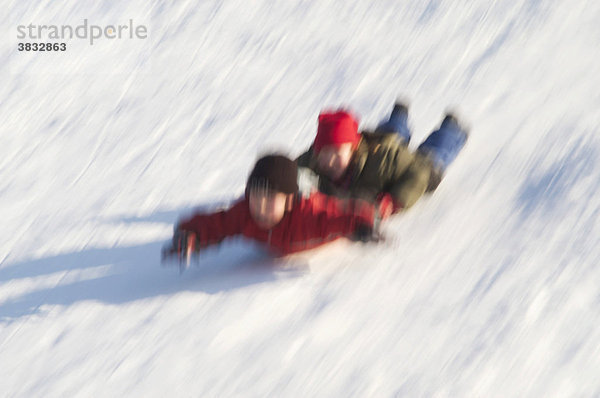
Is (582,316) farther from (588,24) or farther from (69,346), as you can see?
(588,24)

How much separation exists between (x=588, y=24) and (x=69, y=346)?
10.6 ft

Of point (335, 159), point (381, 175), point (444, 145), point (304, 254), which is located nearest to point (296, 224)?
point (304, 254)

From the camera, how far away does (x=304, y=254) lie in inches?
120

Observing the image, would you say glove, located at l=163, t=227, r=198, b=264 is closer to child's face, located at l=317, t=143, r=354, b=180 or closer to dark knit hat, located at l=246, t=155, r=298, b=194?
dark knit hat, located at l=246, t=155, r=298, b=194

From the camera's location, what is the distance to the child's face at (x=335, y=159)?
123 inches

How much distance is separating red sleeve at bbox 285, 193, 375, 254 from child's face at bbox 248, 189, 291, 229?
73 millimetres

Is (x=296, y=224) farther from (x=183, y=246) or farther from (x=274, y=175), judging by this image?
(x=183, y=246)

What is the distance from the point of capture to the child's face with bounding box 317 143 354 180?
312 centimetres

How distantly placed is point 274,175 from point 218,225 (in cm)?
33

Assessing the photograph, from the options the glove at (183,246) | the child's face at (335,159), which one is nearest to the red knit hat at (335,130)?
the child's face at (335,159)

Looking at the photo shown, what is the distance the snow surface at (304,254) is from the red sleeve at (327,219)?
130 mm

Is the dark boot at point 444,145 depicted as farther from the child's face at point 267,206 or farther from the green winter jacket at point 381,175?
the child's face at point 267,206

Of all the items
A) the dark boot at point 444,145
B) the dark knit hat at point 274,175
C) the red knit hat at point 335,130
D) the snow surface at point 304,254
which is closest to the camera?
the snow surface at point 304,254

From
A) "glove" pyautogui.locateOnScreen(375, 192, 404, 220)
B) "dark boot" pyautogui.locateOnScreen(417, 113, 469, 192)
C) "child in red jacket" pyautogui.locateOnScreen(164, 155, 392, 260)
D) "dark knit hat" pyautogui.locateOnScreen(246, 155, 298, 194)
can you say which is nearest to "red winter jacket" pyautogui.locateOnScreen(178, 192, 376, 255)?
"child in red jacket" pyautogui.locateOnScreen(164, 155, 392, 260)
